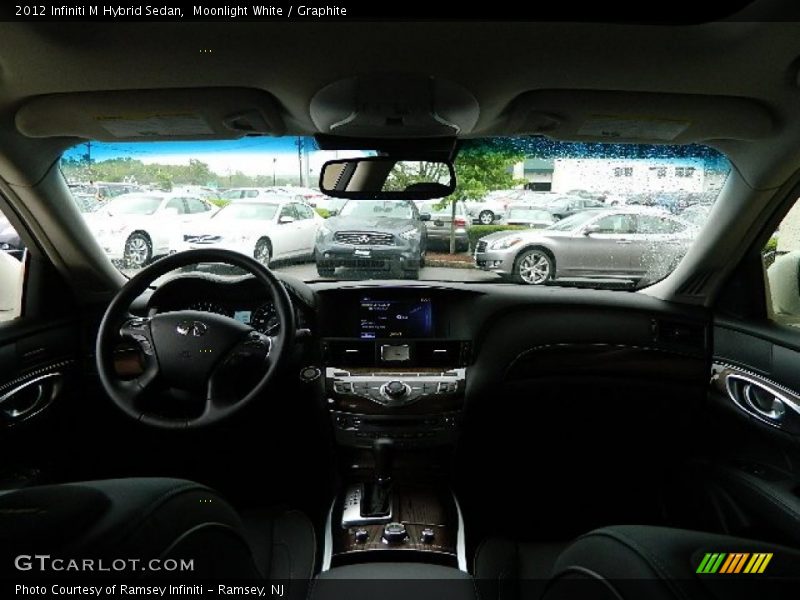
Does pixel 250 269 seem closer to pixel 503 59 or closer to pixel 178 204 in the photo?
pixel 178 204

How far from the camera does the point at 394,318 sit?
3.42 meters

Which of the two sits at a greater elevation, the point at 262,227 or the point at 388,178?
the point at 388,178

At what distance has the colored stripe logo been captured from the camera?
4.93 feet

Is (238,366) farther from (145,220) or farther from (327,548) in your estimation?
(145,220)

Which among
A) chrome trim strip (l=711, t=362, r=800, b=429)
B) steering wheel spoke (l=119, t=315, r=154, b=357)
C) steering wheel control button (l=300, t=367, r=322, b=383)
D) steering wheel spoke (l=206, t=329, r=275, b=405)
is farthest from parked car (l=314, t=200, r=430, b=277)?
chrome trim strip (l=711, t=362, r=800, b=429)

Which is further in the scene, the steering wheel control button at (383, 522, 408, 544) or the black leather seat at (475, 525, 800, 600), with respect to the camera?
the steering wheel control button at (383, 522, 408, 544)

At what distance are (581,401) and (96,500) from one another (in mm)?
2698

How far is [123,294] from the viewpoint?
246cm

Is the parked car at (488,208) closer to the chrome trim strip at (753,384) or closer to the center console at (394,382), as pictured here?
the center console at (394,382)

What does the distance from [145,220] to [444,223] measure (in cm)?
158

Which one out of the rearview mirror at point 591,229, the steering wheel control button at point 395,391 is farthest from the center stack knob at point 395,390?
the rearview mirror at point 591,229

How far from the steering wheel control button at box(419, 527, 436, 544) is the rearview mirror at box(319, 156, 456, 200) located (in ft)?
5.44

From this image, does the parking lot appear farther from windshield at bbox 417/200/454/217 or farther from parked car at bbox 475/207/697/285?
windshield at bbox 417/200/454/217

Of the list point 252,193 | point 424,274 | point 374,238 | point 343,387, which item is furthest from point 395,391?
point 252,193
